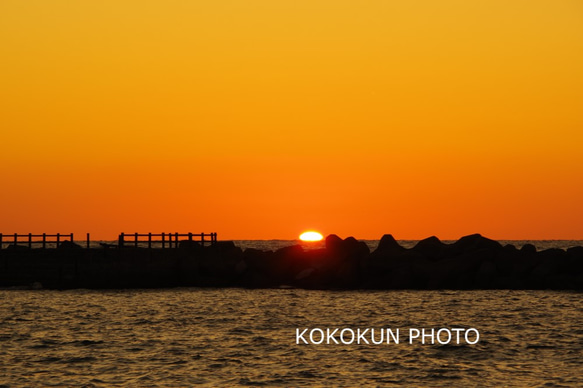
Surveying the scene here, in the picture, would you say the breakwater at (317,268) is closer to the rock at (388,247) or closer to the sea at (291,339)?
the rock at (388,247)

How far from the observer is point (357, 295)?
5138 centimetres

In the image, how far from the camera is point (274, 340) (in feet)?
106

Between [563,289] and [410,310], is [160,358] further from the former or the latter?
[563,289]

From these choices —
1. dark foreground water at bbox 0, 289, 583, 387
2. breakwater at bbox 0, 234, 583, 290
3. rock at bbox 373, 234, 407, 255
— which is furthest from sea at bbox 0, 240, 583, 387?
rock at bbox 373, 234, 407, 255

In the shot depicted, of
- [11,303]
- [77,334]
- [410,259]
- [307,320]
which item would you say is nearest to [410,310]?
[307,320]

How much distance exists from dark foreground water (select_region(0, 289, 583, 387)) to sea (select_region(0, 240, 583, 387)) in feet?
0.18

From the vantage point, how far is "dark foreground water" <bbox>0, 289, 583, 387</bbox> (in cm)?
2450

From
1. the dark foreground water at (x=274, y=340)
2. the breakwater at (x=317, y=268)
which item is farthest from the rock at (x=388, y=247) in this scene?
the dark foreground water at (x=274, y=340)

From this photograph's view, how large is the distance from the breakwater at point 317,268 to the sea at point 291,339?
2.47m

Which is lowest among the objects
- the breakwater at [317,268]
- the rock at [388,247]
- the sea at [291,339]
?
the sea at [291,339]

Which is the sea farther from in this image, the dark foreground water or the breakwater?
the breakwater

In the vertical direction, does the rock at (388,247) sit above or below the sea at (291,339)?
above

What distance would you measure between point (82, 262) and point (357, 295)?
1812cm

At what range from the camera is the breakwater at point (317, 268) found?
180ft
